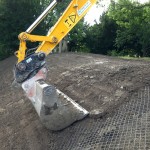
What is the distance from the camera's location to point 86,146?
6086 millimetres

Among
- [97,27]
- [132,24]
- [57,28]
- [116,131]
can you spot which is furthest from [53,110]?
[97,27]

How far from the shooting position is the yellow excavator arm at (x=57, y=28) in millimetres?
7391

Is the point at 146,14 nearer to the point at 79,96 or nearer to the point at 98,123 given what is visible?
the point at 79,96

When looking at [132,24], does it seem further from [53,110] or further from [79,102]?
[53,110]

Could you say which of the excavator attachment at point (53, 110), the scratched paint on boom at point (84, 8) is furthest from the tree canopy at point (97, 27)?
the excavator attachment at point (53, 110)

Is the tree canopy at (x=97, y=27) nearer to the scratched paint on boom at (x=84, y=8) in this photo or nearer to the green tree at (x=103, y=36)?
the green tree at (x=103, y=36)

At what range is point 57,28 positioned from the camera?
7809 mm

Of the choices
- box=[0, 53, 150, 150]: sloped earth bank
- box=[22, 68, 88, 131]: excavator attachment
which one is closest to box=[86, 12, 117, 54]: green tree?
box=[0, 53, 150, 150]: sloped earth bank

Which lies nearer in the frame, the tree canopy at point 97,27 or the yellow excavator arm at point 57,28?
the yellow excavator arm at point 57,28

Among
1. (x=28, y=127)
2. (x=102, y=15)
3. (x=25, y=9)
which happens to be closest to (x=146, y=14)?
(x=102, y=15)

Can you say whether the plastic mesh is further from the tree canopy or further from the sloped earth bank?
the tree canopy

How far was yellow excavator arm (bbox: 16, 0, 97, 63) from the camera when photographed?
291 inches

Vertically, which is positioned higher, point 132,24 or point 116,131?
point 132,24

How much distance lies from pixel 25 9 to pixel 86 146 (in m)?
19.7
